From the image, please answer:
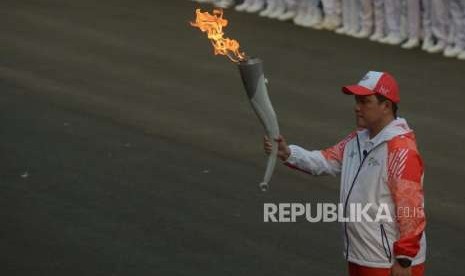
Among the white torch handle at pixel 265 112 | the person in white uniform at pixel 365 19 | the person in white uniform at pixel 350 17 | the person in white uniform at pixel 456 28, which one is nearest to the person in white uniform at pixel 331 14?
the person in white uniform at pixel 350 17

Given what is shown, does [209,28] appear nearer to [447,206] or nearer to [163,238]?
[163,238]

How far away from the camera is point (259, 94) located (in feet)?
23.3

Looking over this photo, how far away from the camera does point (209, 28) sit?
299 inches

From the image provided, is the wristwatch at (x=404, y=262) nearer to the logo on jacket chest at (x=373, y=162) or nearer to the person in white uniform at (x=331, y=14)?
the logo on jacket chest at (x=373, y=162)

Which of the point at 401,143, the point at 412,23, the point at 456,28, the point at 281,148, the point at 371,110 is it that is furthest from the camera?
the point at 412,23

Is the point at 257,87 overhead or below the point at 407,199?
overhead

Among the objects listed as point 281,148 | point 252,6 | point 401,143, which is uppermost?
point 401,143

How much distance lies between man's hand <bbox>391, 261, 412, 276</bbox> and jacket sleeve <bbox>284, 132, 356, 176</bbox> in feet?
2.73

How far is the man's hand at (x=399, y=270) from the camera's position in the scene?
22.2ft

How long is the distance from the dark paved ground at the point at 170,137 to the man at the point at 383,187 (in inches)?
96.5

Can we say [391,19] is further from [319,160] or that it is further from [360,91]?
[360,91]

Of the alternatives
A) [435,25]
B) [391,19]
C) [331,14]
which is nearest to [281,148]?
[435,25]

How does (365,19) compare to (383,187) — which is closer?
(383,187)

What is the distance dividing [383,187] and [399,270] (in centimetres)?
45
